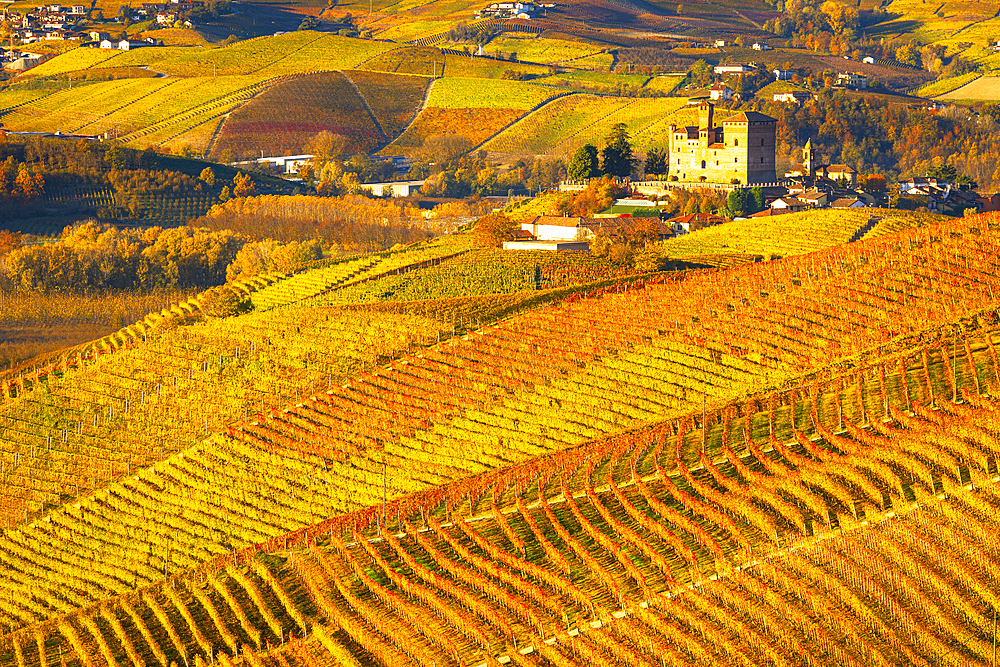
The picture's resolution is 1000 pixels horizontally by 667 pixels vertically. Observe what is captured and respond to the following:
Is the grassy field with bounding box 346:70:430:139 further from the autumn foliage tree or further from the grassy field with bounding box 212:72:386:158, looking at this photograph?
the autumn foliage tree

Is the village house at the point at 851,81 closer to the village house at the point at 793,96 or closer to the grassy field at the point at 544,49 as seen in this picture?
the village house at the point at 793,96

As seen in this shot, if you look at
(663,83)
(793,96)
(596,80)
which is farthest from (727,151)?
(596,80)

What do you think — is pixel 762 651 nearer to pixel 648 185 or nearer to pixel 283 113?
pixel 648 185

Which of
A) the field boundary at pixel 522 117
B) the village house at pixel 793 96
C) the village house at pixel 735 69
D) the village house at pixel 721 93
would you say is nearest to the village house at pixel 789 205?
the village house at pixel 721 93

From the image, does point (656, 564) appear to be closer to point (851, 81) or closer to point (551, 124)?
point (551, 124)

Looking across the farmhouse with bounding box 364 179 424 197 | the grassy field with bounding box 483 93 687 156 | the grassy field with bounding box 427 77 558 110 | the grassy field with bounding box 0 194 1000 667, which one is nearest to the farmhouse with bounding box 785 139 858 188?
the grassy field with bounding box 483 93 687 156

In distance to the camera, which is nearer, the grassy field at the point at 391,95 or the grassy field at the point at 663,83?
the grassy field at the point at 663,83

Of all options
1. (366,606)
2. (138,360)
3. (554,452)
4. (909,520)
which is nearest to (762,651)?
(909,520)
